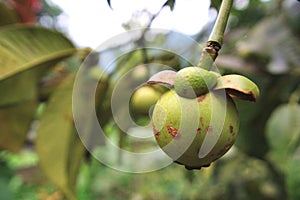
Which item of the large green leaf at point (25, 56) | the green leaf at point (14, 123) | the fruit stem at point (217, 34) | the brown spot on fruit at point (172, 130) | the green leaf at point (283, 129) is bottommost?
the green leaf at point (283, 129)

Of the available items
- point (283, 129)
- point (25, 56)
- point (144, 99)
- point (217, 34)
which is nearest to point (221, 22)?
point (217, 34)

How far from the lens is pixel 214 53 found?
1.98 ft

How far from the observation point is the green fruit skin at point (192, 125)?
0.57 m

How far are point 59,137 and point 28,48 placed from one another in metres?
0.18

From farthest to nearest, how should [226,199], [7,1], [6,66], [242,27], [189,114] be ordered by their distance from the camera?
[226,199] → [242,27] → [7,1] → [6,66] → [189,114]

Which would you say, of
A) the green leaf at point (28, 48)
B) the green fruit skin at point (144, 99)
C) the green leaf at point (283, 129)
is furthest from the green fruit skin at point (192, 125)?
the green leaf at point (283, 129)

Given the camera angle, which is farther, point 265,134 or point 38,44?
point 265,134

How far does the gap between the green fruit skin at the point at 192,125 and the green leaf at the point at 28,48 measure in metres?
0.52

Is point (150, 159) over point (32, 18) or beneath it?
beneath

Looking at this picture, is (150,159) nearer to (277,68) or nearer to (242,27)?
(242,27)

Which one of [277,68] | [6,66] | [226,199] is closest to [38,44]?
[6,66]

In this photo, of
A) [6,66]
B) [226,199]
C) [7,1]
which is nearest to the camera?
[6,66]

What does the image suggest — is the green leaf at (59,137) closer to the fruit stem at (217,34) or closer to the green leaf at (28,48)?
the green leaf at (28,48)

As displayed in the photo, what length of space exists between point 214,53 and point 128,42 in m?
0.51
